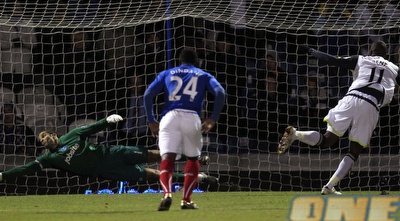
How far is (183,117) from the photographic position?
30.6ft

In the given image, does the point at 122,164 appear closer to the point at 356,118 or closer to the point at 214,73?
the point at 214,73

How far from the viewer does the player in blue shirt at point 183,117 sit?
9297mm

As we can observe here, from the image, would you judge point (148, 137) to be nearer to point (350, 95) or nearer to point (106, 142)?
point (106, 142)

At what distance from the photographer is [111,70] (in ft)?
45.5

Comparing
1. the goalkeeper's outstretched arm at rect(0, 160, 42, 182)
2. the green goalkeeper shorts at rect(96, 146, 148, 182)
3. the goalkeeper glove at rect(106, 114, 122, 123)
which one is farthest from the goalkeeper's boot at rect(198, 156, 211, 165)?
the goalkeeper's outstretched arm at rect(0, 160, 42, 182)

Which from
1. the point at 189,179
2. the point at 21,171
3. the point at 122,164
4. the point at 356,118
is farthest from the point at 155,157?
the point at 189,179

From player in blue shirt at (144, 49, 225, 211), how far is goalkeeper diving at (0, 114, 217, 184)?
277 centimetres

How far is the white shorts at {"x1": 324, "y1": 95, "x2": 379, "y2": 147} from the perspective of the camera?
36.5 feet

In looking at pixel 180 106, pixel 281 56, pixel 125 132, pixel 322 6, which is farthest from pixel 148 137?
pixel 180 106

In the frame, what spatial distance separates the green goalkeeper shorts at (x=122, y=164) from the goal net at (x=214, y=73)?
40.3 inches

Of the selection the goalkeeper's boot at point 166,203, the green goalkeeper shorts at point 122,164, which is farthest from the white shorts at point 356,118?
the goalkeeper's boot at point 166,203

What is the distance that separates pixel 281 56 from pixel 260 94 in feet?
2.11

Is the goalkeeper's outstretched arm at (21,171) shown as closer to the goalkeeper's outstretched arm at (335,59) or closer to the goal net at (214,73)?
the goal net at (214,73)

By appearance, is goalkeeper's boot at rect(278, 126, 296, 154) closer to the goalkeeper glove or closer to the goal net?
the goalkeeper glove
